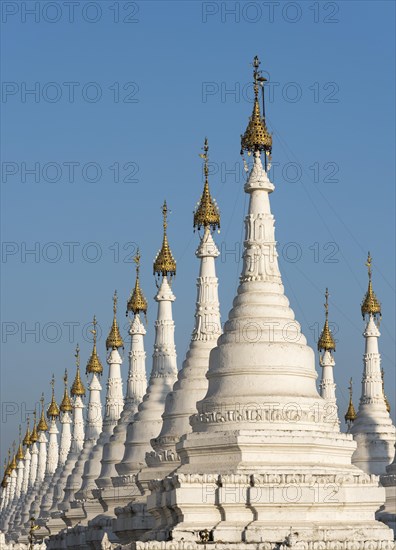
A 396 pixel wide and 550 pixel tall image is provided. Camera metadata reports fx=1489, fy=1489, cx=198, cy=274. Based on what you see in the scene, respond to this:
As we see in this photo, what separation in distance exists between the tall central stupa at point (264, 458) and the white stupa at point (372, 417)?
18.9 meters

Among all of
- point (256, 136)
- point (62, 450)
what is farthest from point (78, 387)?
point (256, 136)

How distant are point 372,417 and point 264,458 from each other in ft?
79.6

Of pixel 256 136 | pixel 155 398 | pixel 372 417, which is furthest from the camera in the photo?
pixel 372 417

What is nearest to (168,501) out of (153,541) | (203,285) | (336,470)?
(153,541)

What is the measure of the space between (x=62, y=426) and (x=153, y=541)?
213 ft

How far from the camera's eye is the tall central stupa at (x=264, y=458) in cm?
4416

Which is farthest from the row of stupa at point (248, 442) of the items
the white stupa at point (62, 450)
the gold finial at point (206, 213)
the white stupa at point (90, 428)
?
the white stupa at point (62, 450)

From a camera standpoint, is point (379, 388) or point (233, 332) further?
point (379, 388)

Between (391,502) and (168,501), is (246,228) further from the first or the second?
(391,502)

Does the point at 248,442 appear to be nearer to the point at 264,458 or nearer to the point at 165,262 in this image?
the point at 264,458

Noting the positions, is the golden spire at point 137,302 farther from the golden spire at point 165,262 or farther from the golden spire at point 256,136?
the golden spire at point 256,136

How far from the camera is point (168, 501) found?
4597cm

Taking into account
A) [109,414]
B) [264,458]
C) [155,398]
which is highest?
[109,414]

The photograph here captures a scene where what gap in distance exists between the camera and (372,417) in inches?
2712
